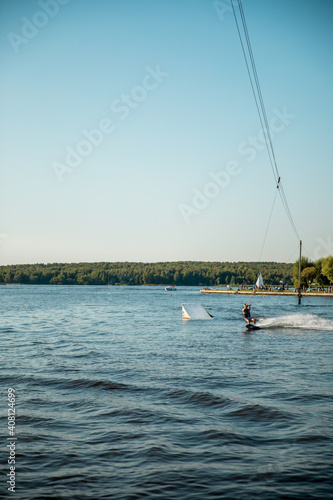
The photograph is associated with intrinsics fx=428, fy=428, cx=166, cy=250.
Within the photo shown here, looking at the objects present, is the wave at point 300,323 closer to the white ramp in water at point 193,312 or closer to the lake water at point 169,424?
the white ramp in water at point 193,312

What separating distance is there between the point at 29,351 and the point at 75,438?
13.7 meters

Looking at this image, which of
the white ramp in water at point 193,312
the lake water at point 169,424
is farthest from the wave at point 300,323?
the lake water at point 169,424

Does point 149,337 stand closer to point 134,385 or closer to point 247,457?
point 134,385

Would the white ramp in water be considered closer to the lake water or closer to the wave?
the wave

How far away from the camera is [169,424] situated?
11.2 m

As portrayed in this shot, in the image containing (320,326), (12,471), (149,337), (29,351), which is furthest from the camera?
(320,326)

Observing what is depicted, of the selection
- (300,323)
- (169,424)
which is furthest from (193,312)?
Result: (169,424)

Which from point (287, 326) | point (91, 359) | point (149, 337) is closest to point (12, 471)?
point (91, 359)

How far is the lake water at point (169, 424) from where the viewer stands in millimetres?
7977

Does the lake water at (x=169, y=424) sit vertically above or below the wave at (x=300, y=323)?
above

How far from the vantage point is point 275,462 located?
347 inches

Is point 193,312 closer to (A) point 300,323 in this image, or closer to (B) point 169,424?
Answer: (A) point 300,323

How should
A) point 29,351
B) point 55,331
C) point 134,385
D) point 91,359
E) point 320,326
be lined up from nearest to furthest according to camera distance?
point 134,385, point 91,359, point 29,351, point 55,331, point 320,326

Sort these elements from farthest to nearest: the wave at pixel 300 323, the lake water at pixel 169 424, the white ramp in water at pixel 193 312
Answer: the white ramp in water at pixel 193 312 < the wave at pixel 300 323 < the lake water at pixel 169 424
